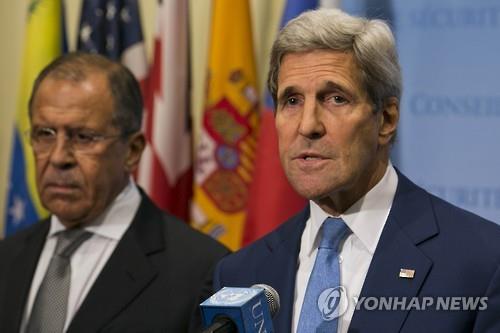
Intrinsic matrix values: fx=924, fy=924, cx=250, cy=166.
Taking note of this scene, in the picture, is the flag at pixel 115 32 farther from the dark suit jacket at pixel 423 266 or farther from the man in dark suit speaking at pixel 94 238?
the dark suit jacket at pixel 423 266

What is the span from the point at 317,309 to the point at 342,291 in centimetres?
8

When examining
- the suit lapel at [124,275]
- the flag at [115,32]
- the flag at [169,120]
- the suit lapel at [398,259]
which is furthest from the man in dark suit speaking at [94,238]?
the flag at [115,32]

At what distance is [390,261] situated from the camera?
88.8 inches

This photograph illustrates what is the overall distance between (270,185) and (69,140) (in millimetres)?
1160

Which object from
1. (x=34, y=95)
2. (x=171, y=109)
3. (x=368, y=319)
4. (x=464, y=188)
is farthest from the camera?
(x=171, y=109)

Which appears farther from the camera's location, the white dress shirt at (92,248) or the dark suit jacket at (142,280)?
the white dress shirt at (92,248)

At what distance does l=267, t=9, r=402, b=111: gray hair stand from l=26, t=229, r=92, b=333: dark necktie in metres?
1.17

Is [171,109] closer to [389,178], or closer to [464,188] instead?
[464,188]

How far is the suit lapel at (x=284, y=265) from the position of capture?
7.54 feet

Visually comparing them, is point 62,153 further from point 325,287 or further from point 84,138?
point 325,287

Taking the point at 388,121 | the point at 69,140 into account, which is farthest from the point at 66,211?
the point at 388,121

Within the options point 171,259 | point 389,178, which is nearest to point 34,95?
Result: point 171,259

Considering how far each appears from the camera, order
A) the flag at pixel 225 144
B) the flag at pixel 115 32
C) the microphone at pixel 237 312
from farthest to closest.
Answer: the flag at pixel 115 32
the flag at pixel 225 144
the microphone at pixel 237 312

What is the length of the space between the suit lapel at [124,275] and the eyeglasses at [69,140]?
0.93 feet
